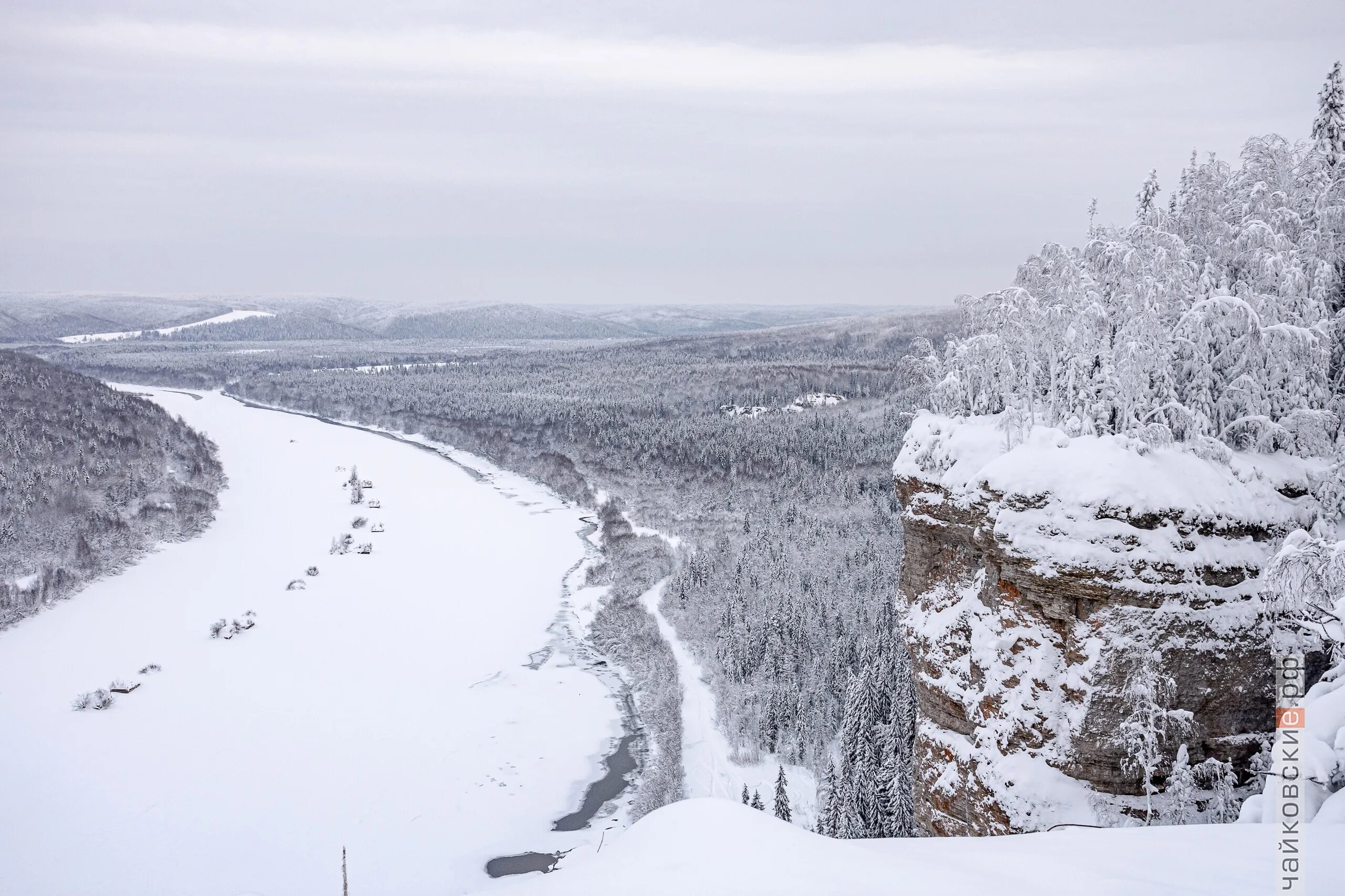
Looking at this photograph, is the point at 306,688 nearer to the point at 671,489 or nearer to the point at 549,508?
the point at 549,508

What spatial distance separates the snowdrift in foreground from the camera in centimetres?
715

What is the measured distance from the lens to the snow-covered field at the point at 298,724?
27.3 meters

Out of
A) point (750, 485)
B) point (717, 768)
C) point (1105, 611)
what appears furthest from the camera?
point (750, 485)

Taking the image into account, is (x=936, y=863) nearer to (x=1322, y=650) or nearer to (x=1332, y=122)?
(x=1322, y=650)

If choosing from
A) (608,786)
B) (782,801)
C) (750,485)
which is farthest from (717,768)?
(750,485)

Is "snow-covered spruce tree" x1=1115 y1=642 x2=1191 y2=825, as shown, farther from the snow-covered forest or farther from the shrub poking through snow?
the shrub poking through snow

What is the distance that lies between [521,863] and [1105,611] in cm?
2272

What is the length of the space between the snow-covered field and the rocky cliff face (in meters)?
20.6

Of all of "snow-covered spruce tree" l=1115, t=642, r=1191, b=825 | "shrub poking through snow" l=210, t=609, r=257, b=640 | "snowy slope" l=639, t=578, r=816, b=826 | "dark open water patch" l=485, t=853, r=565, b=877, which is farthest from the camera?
"shrub poking through snow" l=210, t=609, r=257, b=640

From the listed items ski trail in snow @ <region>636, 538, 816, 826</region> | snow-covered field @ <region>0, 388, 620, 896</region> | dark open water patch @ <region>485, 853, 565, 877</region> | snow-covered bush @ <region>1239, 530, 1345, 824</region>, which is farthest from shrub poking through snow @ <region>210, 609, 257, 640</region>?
snow-covered bush @ <region>1239, 530, 1345, 824</region>

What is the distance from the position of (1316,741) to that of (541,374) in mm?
Result: 169351

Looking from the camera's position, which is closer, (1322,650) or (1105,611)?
(1322,650)

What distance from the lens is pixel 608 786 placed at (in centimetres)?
3180

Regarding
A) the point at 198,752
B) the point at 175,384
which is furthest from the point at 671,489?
the point at 175,384
